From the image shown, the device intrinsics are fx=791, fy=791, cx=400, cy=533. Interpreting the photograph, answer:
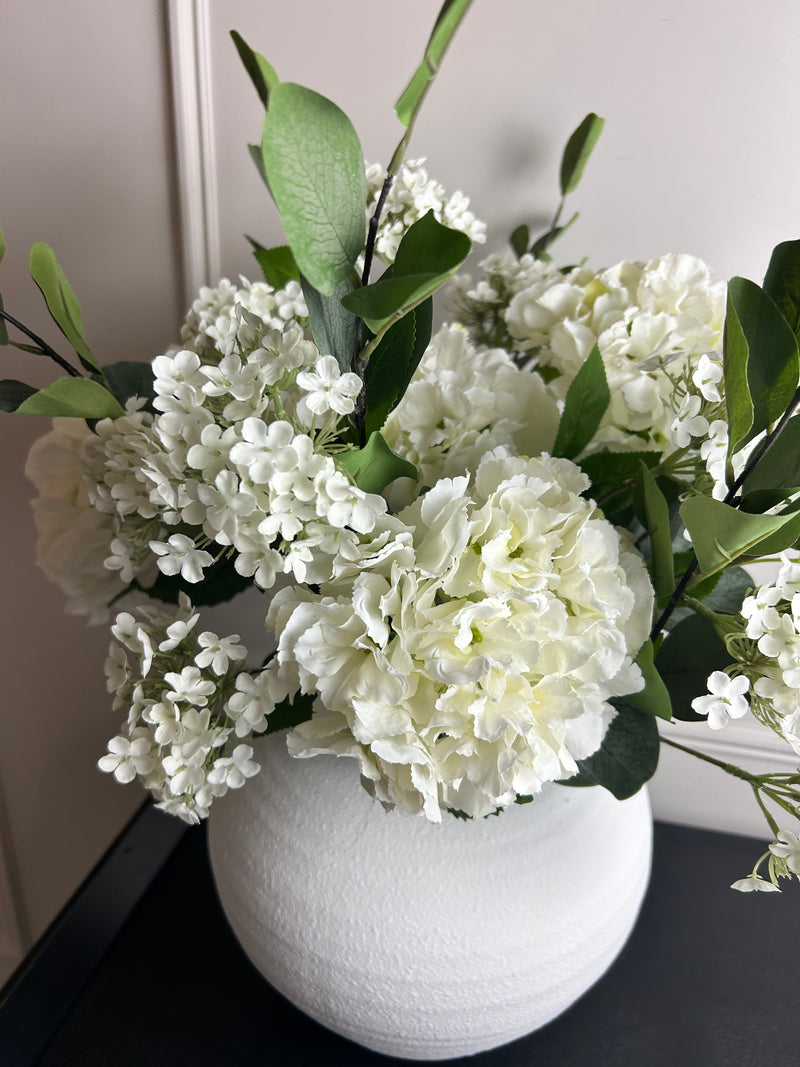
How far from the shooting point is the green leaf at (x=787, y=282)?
0.36 metres

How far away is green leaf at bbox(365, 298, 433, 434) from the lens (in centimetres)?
38

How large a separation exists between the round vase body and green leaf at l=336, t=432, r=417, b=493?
203 mm

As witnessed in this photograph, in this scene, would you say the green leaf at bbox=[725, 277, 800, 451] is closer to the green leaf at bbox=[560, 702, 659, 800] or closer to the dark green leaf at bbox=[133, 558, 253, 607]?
the green leaf at bbox=[560, 702, 659, 800]

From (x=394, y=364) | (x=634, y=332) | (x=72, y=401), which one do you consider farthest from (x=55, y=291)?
(x=634, y=332)

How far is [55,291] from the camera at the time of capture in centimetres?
40

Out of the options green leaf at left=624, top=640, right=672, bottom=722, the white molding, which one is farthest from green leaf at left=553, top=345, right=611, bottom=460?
the white molding

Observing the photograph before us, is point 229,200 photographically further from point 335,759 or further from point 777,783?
point 777,783

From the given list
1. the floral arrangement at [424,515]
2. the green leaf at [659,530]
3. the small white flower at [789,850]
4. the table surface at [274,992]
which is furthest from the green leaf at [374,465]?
the table surface at [274,992]

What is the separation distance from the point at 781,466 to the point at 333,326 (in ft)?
0.71

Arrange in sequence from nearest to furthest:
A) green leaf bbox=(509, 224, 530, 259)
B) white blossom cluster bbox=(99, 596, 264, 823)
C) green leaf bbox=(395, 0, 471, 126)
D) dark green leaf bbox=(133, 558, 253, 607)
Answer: green leaf bbox=(395, 0, 471, 126), white blossom cluster bbox=(99, 596, 264, 823), dark green leaf bbox=(133, 558, 253, 607), green leaf bbox=(509, 224, 530, 259)

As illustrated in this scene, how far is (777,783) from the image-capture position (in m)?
0.38

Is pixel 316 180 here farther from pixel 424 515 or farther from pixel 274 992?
pixel 274 992

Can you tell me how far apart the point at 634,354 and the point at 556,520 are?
159 mm

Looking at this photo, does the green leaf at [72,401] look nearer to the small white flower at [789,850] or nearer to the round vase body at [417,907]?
the round vase body at [417,907]
